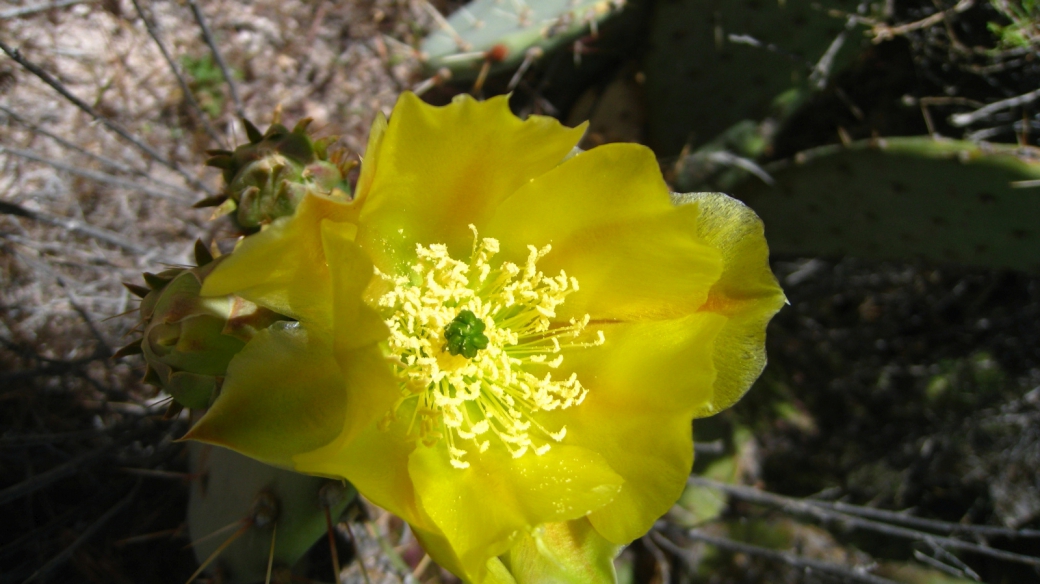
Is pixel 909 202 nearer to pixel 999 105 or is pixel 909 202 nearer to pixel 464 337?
pixel 999 105

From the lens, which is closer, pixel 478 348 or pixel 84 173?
pixel 478 348

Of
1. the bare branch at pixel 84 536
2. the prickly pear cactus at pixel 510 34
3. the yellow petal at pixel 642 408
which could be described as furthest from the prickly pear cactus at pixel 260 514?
the prickly pear cactus at pixel 510 34

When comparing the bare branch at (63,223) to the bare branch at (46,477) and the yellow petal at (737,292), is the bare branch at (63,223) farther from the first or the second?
the yellow petal at (737,292)

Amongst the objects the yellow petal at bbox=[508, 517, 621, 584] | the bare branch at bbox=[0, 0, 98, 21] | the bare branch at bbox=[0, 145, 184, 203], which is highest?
the bare branch at bbox=[0, 0, 98, 21]

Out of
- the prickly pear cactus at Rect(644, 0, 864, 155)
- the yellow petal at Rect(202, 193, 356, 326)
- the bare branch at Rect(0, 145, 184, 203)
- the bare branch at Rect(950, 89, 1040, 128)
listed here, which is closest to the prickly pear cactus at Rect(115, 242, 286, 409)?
the yellow petal at Rect(202, 193, 356, 326)

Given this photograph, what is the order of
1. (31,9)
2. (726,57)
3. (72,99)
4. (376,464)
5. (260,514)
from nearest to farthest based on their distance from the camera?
(376,464)
(260,514)
(72,99)
(31,9)
(726,57)

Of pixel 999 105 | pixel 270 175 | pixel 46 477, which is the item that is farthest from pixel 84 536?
pixel 999 105

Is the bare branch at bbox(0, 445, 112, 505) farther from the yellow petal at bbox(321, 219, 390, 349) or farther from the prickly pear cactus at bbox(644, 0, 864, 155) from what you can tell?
the prickly pear cactus at bbox(644, 0, 864, 155)
